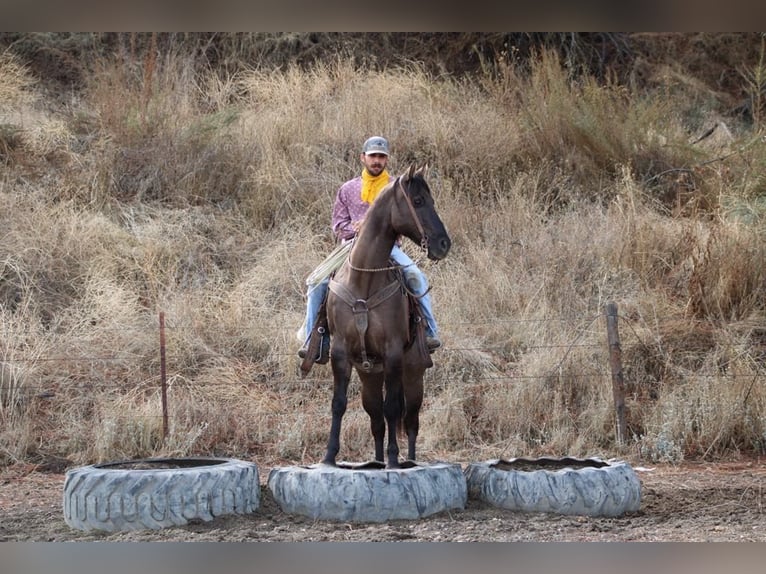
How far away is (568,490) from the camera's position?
733 cm

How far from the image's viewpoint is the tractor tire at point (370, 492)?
7016 mm

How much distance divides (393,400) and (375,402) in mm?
500

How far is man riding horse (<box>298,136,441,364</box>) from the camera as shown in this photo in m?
7.70

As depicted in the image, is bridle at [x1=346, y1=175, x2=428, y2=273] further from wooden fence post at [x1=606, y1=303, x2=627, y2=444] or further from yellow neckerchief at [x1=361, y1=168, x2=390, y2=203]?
wooden fence post at [x1=606, y1=303, x2=627, y2=444]

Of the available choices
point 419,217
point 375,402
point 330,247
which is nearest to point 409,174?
point 419,217

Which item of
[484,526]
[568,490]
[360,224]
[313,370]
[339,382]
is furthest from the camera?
[313,370]

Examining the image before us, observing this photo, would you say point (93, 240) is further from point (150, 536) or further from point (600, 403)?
point (150, 536)

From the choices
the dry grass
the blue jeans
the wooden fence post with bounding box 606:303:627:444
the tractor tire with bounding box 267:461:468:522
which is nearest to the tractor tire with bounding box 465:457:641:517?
the tractor tire with bounding box 267:461:468:522

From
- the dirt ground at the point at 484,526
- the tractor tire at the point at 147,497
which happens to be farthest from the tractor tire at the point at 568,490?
the tractor tire at the point at 147,497

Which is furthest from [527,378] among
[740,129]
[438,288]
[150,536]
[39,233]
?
[740,129]

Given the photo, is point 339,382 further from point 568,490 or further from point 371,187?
point 568,490

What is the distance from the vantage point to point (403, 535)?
6543 mm
